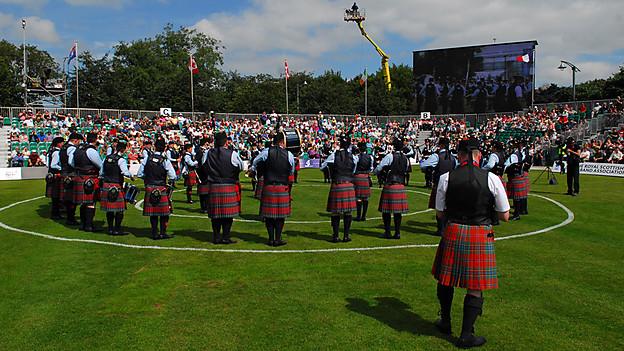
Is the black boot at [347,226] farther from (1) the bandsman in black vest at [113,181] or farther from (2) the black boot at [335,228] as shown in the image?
(1) the bandsman in black vest at [113,181]

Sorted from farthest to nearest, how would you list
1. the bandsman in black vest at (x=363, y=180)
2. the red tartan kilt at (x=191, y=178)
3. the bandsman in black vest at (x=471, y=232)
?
the red tartan kilt at (x=191, y=178), the bandsman in black vest at (x=363, y=180), the bandsman in black vest at (x=471, y=232)

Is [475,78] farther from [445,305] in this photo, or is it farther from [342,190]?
[445,305]

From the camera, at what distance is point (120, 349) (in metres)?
4.98

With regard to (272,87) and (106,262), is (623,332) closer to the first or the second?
(106,262)

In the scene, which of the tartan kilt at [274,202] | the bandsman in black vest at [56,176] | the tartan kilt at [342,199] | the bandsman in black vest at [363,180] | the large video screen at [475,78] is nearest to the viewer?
the tartan kilt at [274,202]

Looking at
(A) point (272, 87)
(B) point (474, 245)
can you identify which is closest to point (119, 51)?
(A) point (272, 87)

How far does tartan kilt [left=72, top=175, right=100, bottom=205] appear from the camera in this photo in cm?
1077

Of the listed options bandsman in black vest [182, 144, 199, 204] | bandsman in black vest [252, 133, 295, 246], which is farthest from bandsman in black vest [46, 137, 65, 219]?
bandsman in black vest [252, 133, 295, 246]

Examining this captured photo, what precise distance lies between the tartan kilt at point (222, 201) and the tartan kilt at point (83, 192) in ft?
10.2

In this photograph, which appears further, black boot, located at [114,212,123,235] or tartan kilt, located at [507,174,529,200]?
tartan kilt, located at [507,174,529,200]

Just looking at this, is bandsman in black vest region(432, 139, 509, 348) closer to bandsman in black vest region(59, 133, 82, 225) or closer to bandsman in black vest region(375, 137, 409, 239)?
bandsman in black vest region(375, 137, 409, 239)

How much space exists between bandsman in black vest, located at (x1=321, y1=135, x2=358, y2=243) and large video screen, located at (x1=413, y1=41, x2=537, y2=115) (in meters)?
34.4

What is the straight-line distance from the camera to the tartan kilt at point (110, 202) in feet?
33.8

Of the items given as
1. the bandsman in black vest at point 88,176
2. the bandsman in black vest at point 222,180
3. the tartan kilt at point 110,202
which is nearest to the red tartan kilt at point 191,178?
the bandsman in black vest at point 88,176
